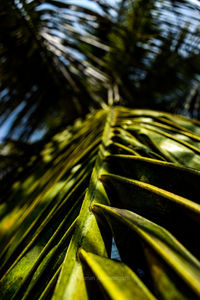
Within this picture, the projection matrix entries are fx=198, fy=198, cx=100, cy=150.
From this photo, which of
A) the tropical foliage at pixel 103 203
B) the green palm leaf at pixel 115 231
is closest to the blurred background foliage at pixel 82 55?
the tropical foliage at pixel 103 203

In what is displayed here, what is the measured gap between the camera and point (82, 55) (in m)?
1.50

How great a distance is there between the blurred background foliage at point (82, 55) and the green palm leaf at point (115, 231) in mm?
858

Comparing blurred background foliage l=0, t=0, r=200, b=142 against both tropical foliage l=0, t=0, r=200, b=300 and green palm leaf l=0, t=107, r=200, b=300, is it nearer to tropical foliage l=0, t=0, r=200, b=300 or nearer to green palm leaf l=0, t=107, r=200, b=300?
tropical foliage l=0, t=0, r=200, b=300

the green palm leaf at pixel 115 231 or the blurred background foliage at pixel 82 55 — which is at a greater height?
the blurred background foliage at pixel 82 55

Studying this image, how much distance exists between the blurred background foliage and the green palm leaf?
86cm

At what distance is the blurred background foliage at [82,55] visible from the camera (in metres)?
1.15

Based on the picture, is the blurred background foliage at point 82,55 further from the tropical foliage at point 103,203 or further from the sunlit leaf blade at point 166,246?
the sunlit leaf blade at point 166,246

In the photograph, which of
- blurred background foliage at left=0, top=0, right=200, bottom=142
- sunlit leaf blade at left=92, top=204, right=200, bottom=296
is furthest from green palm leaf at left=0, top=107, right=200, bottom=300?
blurred background foliage at left=0, top=0, right=200, bottom=142

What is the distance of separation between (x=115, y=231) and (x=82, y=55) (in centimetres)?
146

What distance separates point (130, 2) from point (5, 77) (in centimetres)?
106

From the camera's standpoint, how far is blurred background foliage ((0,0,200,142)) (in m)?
1.15

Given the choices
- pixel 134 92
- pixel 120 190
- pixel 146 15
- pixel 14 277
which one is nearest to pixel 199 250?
pixel 120 190

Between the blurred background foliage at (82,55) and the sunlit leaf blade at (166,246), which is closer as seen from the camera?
the sunlit leaf blade at (166,246)

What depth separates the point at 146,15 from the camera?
144 centimetres
